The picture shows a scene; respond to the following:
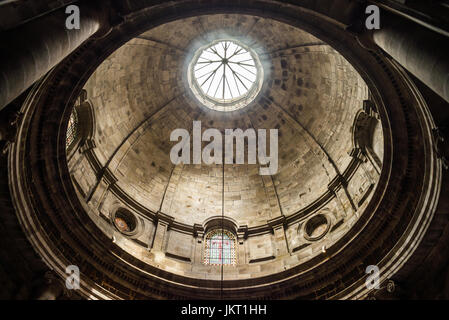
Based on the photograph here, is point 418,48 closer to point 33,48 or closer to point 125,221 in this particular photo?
point 33,48

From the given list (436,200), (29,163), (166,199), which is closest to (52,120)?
(29,163)

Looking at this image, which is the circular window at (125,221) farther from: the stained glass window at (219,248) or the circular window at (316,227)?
the circular window at (316,227)

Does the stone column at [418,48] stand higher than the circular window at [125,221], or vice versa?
the circular window at [125,221]

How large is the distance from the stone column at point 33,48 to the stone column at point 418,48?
303 inches

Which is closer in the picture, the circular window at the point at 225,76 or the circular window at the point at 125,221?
the circular window at the point at 125,221

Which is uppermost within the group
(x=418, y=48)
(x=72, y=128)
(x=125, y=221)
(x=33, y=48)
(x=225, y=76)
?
(x=225, y=76)

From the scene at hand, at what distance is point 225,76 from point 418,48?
756 inches

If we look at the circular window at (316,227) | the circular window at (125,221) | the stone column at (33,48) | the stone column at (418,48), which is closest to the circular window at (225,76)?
the circular window at (316,227)

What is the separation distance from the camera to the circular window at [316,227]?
680 inches

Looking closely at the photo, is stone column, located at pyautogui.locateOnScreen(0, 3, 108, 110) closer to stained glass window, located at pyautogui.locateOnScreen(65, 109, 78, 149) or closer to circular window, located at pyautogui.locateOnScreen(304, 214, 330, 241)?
stained glass window, located at pyautogui.locateOnScreen(65, 109, 78, 149)

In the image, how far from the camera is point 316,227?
18047 millimetres

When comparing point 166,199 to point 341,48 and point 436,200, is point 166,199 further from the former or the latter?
point 436,200

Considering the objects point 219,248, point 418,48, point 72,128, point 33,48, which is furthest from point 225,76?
point 33,48

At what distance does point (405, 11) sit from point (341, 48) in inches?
199
